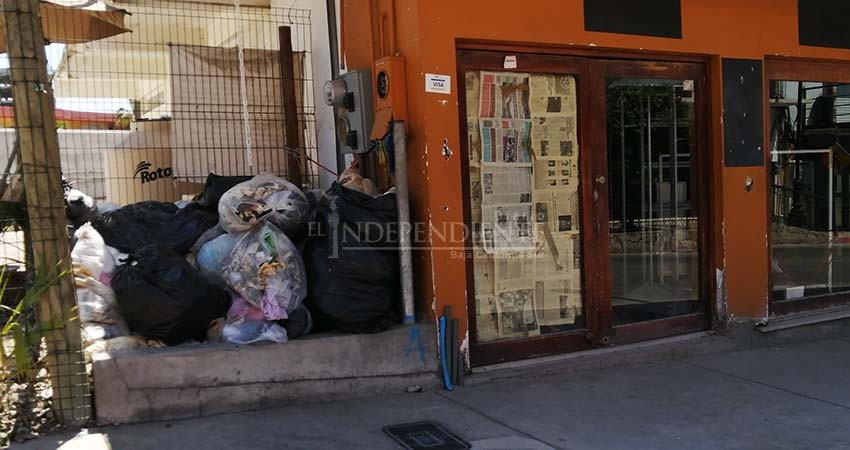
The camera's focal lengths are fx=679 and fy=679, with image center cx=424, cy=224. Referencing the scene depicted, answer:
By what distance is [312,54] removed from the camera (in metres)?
6.24

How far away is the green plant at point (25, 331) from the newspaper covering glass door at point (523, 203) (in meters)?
2.69

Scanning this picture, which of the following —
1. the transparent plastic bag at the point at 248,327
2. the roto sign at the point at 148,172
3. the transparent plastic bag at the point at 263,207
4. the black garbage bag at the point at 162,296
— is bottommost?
the transparent plastic bag at the point at 248,327

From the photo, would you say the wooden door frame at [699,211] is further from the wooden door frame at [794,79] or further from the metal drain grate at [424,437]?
the metal drain grate at [424,437]

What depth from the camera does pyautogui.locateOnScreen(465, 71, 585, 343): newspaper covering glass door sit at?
490 cm

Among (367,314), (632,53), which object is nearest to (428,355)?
(367,314)

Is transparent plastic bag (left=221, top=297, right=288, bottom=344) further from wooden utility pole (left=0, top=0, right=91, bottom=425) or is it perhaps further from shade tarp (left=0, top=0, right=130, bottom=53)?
shade tarp (left=0, top=0, right=130, bottom=53)

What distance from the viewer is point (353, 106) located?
16.2 ft

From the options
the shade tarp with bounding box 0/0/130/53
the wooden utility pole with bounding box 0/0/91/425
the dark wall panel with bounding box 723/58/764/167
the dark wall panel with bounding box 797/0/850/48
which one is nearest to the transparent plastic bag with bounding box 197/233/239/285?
the wooden utility pole with bounding box 0/0/91/425

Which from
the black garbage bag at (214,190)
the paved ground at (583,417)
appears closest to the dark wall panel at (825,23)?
the paved ground at (583,417)

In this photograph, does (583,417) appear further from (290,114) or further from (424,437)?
(290,114)

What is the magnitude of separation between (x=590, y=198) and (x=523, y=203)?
0.54m

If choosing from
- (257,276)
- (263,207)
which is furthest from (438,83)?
(257,276)

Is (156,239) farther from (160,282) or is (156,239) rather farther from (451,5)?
(451,5)

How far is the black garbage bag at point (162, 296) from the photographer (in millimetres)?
3967
